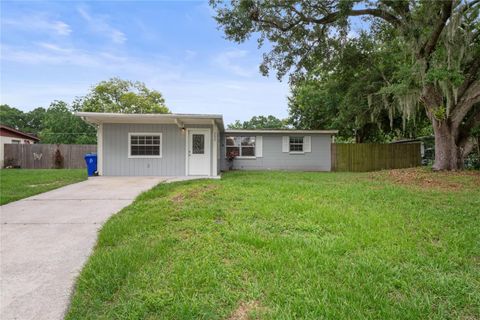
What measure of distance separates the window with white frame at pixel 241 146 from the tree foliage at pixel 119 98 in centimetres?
1625

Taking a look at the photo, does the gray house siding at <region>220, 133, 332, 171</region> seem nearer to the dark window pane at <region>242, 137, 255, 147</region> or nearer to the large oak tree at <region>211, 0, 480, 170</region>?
the dark window pane at <region>242, 137, 255, 147</region>

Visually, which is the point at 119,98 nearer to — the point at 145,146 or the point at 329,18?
the point at 145,146

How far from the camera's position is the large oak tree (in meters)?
8.36

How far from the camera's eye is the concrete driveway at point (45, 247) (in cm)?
216

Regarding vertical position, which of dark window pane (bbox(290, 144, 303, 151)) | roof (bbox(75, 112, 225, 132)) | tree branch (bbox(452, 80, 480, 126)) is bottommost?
dark window pane (bbox(290, 144, 303, 151))

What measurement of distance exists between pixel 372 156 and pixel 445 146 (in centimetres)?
500

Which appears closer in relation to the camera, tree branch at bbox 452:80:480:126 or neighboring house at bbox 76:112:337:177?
tree branch at bbox 452:80:480:126

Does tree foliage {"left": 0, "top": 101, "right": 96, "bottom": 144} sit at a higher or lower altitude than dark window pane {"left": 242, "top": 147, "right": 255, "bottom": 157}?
higher

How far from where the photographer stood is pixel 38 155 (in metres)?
16.9

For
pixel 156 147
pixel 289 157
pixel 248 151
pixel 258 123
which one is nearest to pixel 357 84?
pixel 289 157

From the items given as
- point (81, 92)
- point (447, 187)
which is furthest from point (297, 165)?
point (81, 92)

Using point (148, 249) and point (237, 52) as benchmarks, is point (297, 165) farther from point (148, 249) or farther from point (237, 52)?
point (148, 249)

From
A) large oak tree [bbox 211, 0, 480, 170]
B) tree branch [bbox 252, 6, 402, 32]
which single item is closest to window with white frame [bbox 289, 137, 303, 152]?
large oak tree [bbox 211, 0, 480, 170]

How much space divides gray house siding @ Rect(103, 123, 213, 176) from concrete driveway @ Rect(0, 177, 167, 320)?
4414 millimetres
